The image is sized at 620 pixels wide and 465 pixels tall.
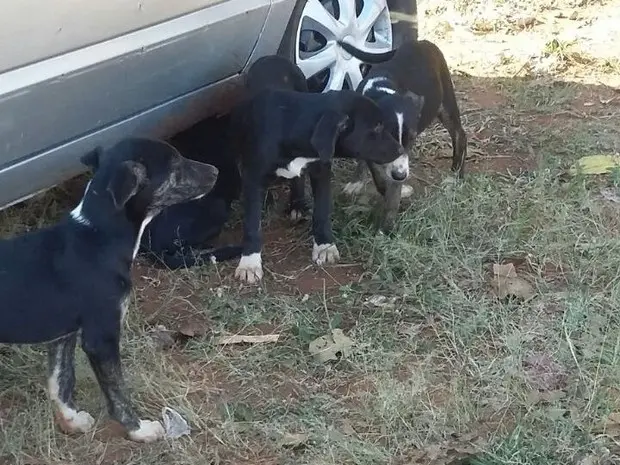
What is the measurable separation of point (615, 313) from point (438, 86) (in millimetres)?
2016

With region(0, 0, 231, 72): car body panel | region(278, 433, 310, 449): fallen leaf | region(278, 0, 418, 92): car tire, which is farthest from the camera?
region(278, 0, 418, 92): car tire

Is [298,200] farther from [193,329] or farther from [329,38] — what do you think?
[193,329]

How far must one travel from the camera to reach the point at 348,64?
652 centimetres

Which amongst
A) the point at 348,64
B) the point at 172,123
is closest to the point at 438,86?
the point at 348,64

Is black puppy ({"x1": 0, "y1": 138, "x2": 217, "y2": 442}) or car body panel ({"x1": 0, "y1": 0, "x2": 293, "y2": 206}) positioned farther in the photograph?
car body panel ({"x1": 0, "y1": 0, "x2": 293, "y2": 206})

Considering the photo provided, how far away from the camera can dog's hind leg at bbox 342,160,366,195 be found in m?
6.27

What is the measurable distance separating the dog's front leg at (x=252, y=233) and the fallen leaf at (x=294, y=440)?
1.44 metres

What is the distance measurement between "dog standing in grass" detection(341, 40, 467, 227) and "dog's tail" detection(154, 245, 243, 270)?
974 millimetres

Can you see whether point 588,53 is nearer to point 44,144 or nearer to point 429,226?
point 429,226

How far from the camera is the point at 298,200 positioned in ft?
19.7

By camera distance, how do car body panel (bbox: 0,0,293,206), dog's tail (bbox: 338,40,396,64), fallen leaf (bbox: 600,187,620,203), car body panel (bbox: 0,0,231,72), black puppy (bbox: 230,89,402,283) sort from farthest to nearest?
dog's tail (bbox: 338,40,396,64), fallen leaf (bbox: 600,187,620,203), black puppy (bbox: 230,89,402,283), car body panel (bbox: 0,0,293,206), car body panel (bbox: 0,0,231,72)

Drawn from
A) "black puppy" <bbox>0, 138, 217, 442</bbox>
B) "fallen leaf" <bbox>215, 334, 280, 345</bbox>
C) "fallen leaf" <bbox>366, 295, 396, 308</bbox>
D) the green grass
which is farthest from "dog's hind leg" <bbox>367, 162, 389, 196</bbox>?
"black puppy" <bbox>0, 138, 217, 442</bbox>

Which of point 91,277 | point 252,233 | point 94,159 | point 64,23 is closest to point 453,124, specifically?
point 252,233

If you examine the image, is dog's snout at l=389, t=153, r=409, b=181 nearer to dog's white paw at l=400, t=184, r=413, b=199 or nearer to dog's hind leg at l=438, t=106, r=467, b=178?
dog's white paw at l=400, t=184, r=413, b=199
